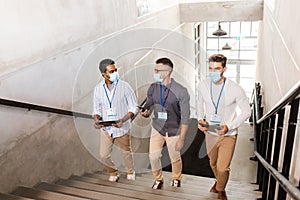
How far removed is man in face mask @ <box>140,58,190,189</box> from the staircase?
0.31 m

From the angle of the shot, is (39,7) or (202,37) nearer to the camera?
(39,7)

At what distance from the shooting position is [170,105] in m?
2.96

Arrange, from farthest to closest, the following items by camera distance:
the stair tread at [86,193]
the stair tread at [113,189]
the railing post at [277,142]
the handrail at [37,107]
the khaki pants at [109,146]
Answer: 1. the khaki pants at [109,146]
2. the stair tread at [113,189]
3. the stair tread at [86,193]
4. the handrail at [37,107]
5. the railing post at [277,142]

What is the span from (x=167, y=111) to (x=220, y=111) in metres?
0.49

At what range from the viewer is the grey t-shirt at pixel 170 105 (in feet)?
9.55

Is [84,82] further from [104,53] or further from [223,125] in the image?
[223,125]

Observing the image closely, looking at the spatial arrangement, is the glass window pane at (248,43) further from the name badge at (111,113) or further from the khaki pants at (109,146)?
the name badge at (111,113)

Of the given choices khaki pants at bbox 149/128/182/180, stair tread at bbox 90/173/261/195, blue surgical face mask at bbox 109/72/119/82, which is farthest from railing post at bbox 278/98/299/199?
blue surgical face mask at bbox 109/72/119/82

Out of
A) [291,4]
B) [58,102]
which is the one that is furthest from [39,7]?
[291,4]

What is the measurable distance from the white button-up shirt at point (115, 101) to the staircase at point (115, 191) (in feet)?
1.76

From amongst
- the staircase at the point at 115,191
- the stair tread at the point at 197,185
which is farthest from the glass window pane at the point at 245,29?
the staircase at the point at 115,191

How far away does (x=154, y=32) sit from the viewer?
6.29 meters

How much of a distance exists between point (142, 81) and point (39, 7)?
116 inches

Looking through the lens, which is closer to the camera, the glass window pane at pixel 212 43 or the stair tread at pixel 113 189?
the stair tread at pixel 113 189
